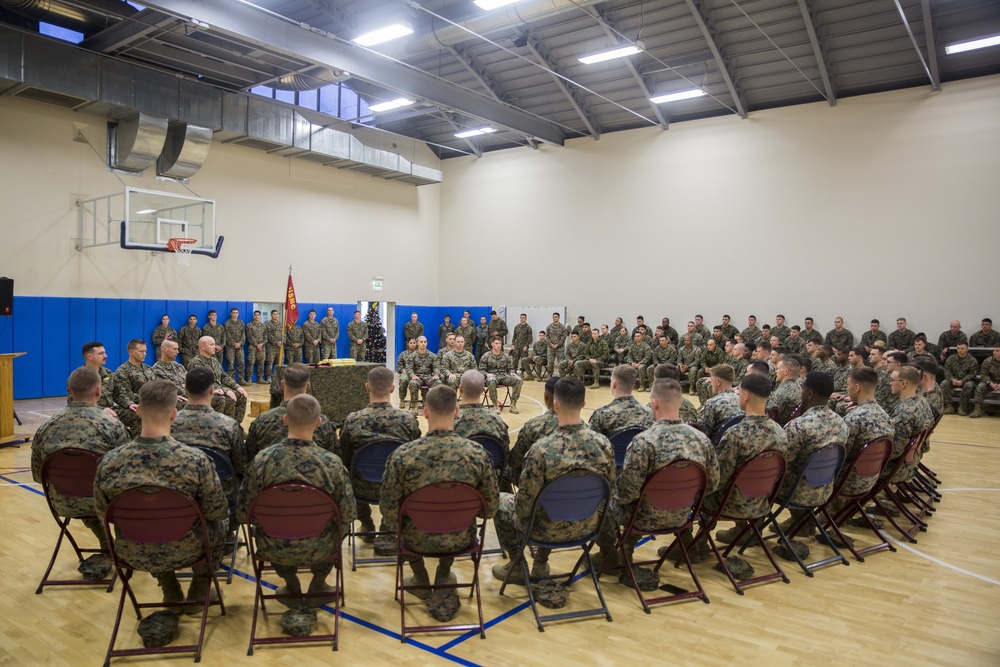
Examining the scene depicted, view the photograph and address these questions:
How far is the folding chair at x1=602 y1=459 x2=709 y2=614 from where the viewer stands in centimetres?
402

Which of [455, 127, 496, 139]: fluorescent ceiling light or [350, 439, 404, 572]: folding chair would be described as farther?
[455, 127, 496, 139]: fluorescent ceiling light

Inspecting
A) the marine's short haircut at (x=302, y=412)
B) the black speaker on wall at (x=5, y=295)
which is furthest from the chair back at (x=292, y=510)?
the black speaker on wall at (x=5, y=295)

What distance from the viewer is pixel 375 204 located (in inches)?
822

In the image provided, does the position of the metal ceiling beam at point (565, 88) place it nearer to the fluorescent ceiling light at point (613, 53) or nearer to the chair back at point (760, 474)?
the fluorescent ceiling light at point (613, 53)

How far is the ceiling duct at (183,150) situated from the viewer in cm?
1477

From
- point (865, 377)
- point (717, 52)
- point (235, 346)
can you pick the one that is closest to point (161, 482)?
point (865, 377)

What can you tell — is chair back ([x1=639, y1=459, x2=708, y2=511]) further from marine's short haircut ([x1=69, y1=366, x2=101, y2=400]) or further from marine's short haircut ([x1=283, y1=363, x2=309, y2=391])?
marine's short haircut ([x1=69, y1=366, x2=101, y2=400])

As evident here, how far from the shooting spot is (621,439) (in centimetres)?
524

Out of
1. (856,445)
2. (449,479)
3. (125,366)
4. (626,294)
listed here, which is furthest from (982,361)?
(125,366)

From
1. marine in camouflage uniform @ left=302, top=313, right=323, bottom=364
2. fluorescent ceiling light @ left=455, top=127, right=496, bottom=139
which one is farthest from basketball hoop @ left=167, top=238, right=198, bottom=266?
fluorescent ceiling light @ left=455, top=127, right=496, bottom=139

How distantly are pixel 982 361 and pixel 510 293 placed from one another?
475 inches

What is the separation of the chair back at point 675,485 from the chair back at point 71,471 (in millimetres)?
3181

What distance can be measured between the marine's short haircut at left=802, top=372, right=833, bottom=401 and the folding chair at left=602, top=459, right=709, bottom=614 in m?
1.58

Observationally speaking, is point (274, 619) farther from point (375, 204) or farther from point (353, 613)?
point (375, 204)
